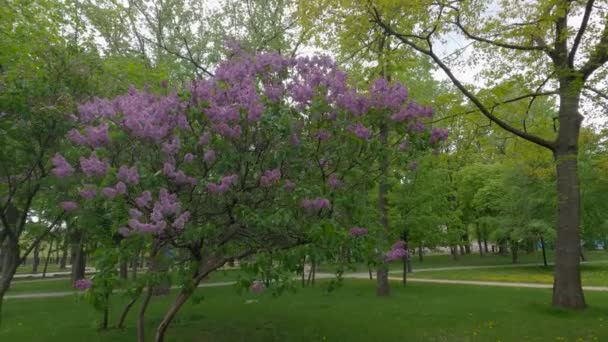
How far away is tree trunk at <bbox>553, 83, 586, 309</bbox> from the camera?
10.9m

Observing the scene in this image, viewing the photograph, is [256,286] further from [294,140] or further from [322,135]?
[322,135]

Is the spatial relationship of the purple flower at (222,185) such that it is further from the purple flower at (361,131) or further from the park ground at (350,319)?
the park ground at (350,319)

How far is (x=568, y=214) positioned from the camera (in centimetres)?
1123

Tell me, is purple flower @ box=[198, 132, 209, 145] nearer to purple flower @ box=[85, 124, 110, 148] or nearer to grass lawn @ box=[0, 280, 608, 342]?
purple flower @ box=[85, 124, 110, 148]

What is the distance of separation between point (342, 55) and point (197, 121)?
921cm

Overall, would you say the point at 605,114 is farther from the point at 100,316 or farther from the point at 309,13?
the point at 100,316

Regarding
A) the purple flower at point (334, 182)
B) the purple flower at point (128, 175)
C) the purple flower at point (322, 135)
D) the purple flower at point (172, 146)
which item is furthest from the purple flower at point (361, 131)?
the purple flower at point (128, 175)

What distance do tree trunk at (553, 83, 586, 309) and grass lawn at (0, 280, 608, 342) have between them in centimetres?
51

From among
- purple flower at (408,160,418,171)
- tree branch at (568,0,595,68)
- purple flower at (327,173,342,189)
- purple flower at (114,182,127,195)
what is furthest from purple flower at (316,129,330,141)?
tree branch at (568,0,595,68)

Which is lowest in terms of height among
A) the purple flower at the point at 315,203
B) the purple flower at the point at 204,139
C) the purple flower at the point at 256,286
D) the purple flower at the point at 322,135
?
the purple flower at the point at 256,286

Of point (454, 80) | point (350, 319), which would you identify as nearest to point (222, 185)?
point (350, 319)

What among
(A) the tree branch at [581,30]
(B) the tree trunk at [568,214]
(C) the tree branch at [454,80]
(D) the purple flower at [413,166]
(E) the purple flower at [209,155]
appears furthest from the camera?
(B) the tree trunk at [568,214]

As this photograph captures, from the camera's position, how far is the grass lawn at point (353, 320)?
30.1 feet

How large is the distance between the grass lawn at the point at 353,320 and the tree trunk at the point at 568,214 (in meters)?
0.51
